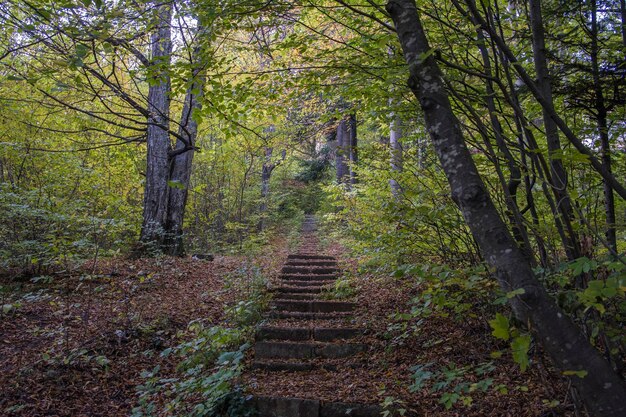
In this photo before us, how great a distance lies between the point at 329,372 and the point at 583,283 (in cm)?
287

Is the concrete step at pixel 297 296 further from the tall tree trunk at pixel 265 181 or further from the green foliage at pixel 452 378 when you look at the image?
the tall tree trunk at pixel 265 181

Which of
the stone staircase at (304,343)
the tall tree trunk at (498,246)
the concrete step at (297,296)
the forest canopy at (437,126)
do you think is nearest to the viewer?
the tall tree trunk at (498,246)

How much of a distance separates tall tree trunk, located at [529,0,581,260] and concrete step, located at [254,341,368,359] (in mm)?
2933

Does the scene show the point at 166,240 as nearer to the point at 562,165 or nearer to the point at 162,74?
the point at 162,74

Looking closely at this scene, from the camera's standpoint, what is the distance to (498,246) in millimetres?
2053

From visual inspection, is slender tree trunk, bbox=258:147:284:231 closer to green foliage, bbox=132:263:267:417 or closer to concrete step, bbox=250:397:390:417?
green foliage, bbox=132:263:267:417

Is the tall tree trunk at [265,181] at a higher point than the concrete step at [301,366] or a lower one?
higher

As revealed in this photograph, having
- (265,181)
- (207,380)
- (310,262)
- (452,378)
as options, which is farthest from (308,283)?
(265,181)

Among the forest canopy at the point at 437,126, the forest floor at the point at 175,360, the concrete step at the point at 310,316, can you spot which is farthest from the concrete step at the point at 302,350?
the forest canopy at the point at 437,126

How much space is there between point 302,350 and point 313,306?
153 cm

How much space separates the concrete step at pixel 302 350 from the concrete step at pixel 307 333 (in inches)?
10.7

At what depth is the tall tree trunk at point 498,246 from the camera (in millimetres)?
1819

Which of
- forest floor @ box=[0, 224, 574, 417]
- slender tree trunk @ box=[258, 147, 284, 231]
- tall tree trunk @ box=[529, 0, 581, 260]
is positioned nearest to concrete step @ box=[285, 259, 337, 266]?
forest floor @ box=[0, 224, 574, 417]

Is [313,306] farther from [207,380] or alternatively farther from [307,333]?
[207,380]
